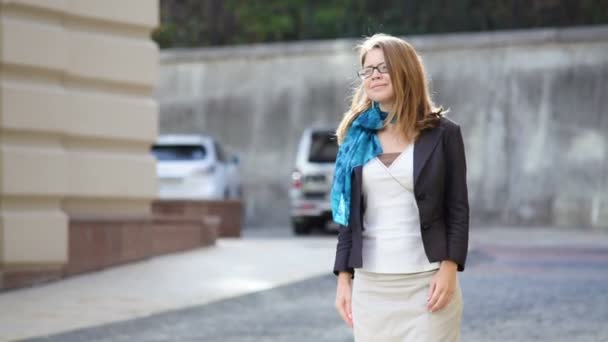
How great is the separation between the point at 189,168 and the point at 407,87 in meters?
18.9

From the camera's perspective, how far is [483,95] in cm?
2670

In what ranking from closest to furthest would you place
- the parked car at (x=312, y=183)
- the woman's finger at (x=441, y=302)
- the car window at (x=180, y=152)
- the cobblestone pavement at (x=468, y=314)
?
1. the woman's finger at (x=441, y=302)
2. the cobblestone pavement at (x=468, y=314)
3. the parked car at (x=312, y=183)
4. the car window at (x=180, y=152)

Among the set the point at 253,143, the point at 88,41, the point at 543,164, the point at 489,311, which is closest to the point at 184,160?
the point at 253,143

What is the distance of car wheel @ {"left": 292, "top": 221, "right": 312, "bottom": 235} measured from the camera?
23.5 metres

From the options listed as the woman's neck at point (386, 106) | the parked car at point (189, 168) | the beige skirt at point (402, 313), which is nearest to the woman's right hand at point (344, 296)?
the beige skirt at point (402, 313)

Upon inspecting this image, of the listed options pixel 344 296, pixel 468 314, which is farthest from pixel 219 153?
pixel 344 296

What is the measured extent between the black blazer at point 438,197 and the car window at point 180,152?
19.2m

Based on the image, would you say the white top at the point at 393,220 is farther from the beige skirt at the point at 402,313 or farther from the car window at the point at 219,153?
the car window at the point at 219,153

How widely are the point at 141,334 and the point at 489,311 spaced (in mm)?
2806

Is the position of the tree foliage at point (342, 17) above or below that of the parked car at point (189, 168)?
above

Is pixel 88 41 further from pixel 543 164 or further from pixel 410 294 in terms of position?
pixel 543 164

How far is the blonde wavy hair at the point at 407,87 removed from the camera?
470 centimetres

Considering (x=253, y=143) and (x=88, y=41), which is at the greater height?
(x=88, y=41)

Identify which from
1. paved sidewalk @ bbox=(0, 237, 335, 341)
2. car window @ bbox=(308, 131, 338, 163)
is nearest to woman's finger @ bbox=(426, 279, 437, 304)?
paved sidewalk @ bbox=(0, 237, 335, 341)
